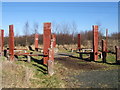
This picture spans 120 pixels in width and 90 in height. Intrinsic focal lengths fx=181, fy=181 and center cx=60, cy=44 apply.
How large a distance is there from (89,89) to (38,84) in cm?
191

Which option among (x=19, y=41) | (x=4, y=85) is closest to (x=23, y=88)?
(x=4, y=85)

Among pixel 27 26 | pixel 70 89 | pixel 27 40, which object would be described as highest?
pixel 27 26

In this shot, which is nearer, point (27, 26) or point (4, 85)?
point (4, 85)

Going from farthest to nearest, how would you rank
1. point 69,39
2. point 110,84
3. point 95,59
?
1. point 69,39
2. point 95,59
3. point 110,84

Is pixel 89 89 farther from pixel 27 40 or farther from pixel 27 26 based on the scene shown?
pixel 27 26

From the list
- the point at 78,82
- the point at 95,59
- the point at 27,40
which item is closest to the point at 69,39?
the point at 27,40

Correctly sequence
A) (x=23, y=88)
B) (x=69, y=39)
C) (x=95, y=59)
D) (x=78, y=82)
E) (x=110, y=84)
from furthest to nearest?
1. (x=69, y=39)
2. (x=95, y=59)
3. (x=78, y=82)
4. (x=110, y=84)
5. (x=23, y=88)

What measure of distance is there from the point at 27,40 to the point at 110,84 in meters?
27.9

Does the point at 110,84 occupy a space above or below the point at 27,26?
below

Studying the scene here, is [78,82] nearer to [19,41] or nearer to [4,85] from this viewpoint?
[4,85]

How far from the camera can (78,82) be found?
6906 millimetres

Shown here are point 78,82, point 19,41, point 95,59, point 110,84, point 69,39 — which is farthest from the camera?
point 69,39

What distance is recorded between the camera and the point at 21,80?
6.70m

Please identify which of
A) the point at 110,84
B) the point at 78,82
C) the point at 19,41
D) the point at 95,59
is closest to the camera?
the point at 110,84
